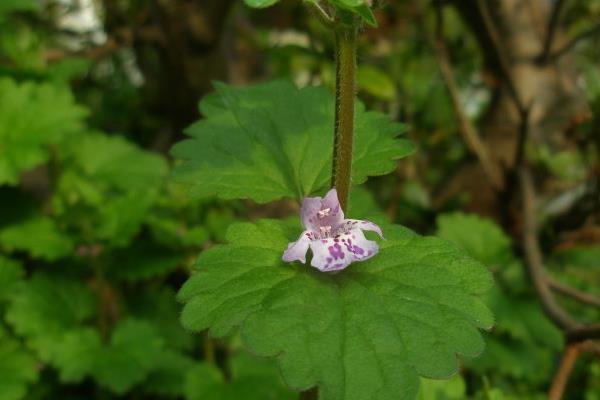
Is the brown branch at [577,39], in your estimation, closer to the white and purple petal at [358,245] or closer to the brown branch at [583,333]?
the brown branch at [583,333]

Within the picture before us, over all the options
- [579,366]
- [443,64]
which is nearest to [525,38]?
[443,64]

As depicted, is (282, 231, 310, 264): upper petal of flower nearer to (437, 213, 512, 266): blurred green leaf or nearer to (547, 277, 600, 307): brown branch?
(547, 277, 600, 307): brown branch

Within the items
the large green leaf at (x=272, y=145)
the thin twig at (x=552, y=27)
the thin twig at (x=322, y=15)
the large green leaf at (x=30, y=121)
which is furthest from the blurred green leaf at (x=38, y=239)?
the thin twig at (x=552, y=27)

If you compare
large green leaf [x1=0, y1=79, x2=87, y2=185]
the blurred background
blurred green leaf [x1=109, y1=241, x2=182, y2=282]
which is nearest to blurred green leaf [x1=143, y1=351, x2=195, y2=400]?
the blurred background

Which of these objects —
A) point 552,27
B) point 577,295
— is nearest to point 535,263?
point 577,295

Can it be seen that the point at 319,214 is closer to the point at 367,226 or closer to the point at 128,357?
the point at 367,226
